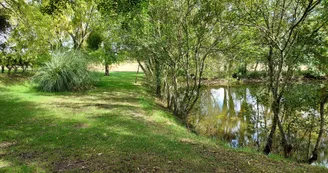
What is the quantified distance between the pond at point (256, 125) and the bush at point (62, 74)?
731cm

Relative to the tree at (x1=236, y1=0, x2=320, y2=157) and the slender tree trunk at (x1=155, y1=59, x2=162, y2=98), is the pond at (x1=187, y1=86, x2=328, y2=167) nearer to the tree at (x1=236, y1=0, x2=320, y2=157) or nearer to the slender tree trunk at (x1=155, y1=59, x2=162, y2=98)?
the tree at (x1=236, y1=0, x2=320, y2=157)

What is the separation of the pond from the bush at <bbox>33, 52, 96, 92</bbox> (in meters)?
7.31

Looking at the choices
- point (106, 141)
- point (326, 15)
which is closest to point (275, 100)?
point (326, 15)

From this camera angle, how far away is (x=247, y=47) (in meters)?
7.51

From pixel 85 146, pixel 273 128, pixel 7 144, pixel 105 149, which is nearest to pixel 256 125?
pixel 273 128

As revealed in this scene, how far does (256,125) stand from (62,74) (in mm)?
10903

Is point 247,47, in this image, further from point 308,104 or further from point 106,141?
point 106,141

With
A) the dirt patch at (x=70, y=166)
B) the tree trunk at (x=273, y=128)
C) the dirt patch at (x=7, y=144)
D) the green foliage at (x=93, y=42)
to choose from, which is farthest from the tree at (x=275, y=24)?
the green foliage at (x=93, y=42)

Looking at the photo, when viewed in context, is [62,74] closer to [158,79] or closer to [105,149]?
[158,79]

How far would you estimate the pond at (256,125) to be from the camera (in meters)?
7.50

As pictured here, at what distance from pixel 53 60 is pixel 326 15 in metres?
13.2

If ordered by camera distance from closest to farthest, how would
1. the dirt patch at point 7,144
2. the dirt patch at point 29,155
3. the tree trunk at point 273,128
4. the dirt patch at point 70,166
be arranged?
1. the dirt patch at point 70,166
2. the dirt patch at point 29,155
3. the dirt patch at point 7,144
4. the tree trunk at point 273,128

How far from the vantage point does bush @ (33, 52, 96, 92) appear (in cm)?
1268

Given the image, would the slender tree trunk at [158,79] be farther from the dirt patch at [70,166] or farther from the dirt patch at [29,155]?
the dirt patch at [70,166]
